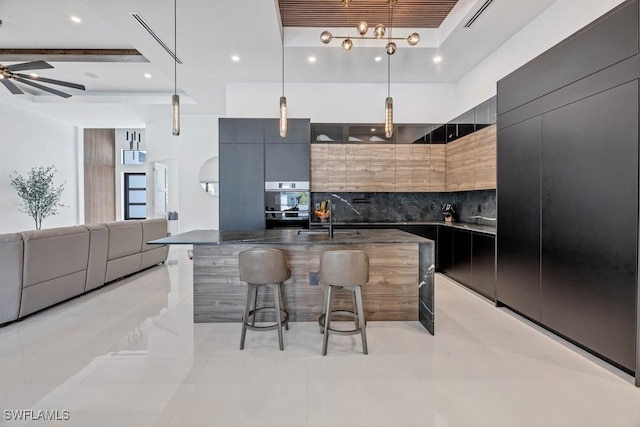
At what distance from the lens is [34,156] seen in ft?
23.6

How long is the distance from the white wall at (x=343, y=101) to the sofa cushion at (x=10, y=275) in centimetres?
335

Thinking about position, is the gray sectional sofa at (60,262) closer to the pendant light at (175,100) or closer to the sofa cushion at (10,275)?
the sofa cushion at (10,275)

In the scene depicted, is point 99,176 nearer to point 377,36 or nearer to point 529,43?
point 377,36

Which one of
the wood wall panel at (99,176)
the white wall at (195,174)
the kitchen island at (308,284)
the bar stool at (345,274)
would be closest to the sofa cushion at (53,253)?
the kitchen island at (308,284)

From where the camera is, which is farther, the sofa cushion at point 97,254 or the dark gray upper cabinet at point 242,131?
the dark gray upper cabinet at point 242,131

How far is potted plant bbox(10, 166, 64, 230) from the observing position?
675cm

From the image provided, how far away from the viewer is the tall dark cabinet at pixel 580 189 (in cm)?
208

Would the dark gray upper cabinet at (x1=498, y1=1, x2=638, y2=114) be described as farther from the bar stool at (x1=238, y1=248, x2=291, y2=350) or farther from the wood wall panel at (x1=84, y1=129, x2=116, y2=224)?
the wood wall panel at (x1=84, y1=129, x2=116, y2=224)

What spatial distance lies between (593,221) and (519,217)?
0.82m

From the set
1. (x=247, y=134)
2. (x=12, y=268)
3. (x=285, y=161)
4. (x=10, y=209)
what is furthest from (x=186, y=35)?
(x=10, y=209)

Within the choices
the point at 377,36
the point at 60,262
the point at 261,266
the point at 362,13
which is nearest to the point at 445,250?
the point at 377,36

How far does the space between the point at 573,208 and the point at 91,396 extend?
12.6ft

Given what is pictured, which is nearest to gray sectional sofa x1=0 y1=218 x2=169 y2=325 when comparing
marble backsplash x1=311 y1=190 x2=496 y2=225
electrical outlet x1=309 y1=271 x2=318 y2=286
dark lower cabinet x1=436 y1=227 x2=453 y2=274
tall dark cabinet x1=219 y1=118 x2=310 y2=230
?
tall dark cabinet x1=219 y1=118 x2=310 y2=230

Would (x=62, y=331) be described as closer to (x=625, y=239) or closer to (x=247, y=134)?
(x=247, y=134)
